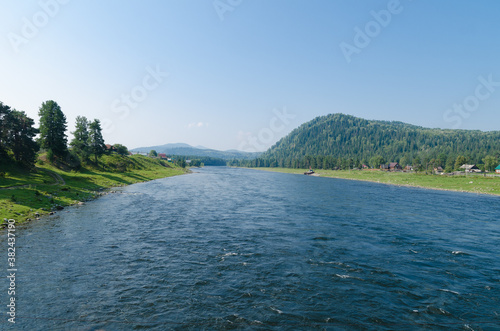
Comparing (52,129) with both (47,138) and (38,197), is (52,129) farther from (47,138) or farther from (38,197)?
(38,197)

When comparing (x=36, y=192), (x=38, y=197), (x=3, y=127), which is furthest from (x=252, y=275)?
(x=3, y=127)

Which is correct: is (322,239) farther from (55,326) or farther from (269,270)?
(55,326)

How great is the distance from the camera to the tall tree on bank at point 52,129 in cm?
7938

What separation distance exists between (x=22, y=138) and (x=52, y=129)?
25878mm

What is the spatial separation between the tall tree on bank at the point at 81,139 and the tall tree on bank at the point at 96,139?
2.07 metres

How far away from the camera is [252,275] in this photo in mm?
18844

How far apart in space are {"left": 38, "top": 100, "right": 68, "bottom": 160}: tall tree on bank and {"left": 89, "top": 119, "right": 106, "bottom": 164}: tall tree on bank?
2149 cm

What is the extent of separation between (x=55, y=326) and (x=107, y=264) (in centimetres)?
802

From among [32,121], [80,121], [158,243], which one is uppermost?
[80,121]

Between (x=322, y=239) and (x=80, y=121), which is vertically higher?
(x=80, y=121)

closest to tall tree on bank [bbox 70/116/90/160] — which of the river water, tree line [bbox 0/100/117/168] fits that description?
tree line [bbox 0/100/117/168]

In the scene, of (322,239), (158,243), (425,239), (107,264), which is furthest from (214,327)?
(425,239)

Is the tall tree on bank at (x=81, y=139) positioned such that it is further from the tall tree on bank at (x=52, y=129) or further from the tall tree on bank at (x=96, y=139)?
the tall tree on bank at (x=52, y=129)

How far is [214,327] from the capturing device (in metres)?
12.9
